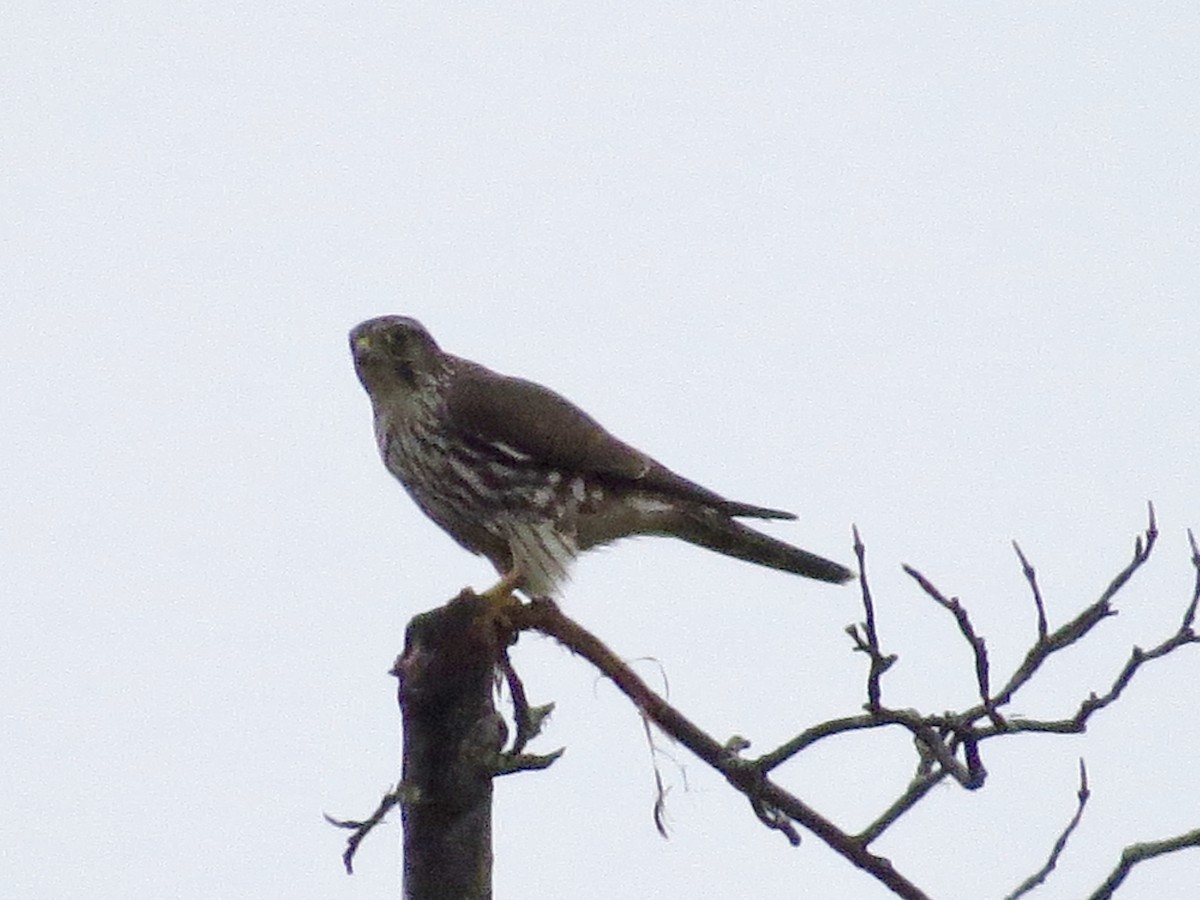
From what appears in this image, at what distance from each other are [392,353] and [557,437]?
0.59 metres

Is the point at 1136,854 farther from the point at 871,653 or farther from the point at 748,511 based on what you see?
the point at 748,511

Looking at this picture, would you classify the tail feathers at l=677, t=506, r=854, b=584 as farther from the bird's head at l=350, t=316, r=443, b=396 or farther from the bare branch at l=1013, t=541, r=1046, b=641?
the bare branch at l=1013, t=541, r=1046, b=641

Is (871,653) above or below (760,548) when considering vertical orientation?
below

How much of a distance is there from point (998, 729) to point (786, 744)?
A: 12.4 inches

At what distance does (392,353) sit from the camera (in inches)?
213

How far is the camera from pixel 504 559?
518 cm

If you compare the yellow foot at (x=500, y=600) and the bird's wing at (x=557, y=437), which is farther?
the bird's wing at (x=557, y=437)

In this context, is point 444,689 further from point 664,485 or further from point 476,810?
point 664,485

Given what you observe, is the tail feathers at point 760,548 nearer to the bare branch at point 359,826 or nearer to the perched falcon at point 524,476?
the perched falcon at point 524,476

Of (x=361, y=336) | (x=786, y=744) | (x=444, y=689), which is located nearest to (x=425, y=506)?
(x=361, y=336)

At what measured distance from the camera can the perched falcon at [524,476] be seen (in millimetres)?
5074

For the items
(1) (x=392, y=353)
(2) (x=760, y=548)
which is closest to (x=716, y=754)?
(2) (x=760, y=548)

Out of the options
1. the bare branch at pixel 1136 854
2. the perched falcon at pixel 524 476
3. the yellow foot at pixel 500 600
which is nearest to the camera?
the bare branch at pixel 1136 854

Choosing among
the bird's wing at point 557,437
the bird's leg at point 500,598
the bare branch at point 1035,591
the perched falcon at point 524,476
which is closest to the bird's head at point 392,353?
the perched falcon at point 524,476
